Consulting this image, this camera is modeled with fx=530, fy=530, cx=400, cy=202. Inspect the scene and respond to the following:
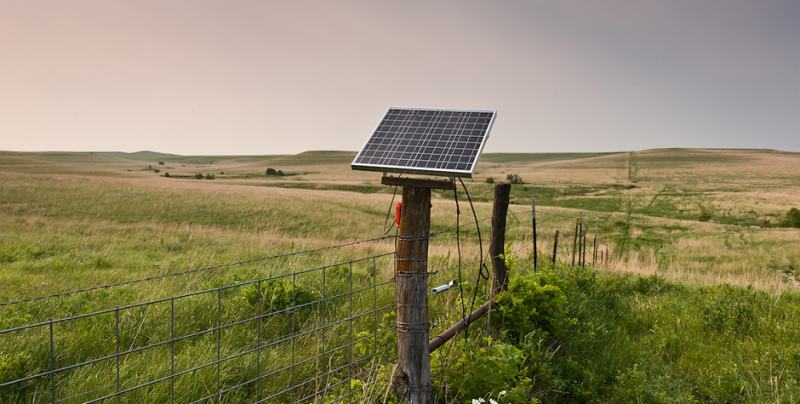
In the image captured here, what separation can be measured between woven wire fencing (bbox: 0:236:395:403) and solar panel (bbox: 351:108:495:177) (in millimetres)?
883

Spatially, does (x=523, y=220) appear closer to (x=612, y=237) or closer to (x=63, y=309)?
(x=612, y=237)

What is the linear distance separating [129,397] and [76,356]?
1569 millimetres

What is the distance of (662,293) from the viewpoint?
1035cm

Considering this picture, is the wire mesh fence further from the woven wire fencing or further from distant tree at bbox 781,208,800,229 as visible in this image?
distant tree at bbox 781,208,800,229

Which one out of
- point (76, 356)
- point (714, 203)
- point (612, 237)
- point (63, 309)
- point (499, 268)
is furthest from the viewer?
point (714, 203)

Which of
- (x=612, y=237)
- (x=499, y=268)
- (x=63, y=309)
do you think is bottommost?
(x=612, y=237)

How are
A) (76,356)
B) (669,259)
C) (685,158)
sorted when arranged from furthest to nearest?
(685,158) → (669,259) → (76,356)

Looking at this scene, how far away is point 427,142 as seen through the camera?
4.76m

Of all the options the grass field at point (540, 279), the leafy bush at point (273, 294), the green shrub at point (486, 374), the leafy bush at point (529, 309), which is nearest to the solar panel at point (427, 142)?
the green shrub at point (486, 374)

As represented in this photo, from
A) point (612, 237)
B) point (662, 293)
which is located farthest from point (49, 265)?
point (612, 237)

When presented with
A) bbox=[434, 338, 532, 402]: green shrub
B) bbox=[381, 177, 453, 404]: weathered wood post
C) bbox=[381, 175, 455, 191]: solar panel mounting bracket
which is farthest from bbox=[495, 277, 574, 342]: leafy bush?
bbox=[381, 175, 455, 191]: solar panel mounting bracket

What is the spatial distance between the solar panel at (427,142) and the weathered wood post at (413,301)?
22 cm

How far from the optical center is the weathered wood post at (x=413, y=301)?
420 cm

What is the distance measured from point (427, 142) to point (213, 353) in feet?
9.63
